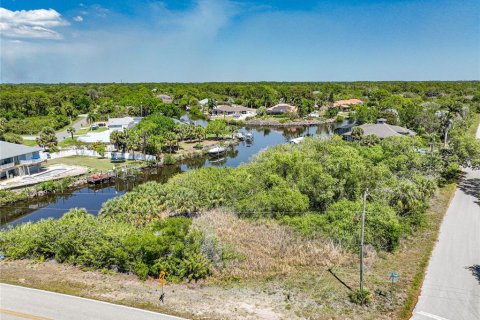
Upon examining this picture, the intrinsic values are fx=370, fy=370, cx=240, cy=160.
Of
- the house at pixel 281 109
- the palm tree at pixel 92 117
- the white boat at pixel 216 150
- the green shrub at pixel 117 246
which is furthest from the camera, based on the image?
the house at pixel 281 109

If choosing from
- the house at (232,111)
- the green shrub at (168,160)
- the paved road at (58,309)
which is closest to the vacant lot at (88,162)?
the green shrub at (168,160)

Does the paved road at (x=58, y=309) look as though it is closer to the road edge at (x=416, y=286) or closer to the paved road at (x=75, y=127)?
the road edge at (x=416, y=286)

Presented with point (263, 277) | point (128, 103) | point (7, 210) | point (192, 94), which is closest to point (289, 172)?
point (263, 277)

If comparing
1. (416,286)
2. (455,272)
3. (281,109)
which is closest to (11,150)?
(416,286)

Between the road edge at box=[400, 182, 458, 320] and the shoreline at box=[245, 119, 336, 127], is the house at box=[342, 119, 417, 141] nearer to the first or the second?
the road edge at box=[400, 182, 458, 320]

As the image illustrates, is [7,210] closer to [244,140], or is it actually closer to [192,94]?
[244,140]

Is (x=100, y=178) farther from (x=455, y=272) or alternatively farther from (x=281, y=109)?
(x=281, y=109)
